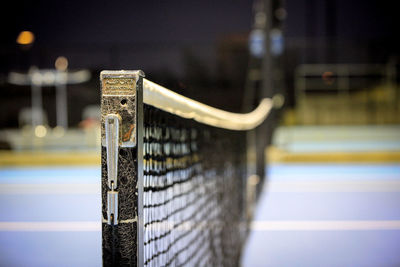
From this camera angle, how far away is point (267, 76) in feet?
20.4

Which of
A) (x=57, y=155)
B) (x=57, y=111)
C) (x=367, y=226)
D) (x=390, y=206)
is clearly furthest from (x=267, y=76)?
(x=57, y=111)

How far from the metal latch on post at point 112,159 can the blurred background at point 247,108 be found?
1.14ft

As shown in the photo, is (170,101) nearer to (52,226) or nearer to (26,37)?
(52,226)

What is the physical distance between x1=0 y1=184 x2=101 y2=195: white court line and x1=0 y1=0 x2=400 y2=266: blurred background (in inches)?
0.9

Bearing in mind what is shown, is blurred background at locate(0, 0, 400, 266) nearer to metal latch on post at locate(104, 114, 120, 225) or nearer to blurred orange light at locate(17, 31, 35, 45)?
blurred orange light at locate(17, 31, 35, 45)

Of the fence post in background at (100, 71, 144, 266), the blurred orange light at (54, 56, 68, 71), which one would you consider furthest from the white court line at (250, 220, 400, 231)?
the blurred orange light at (54, 56, 68, 71)

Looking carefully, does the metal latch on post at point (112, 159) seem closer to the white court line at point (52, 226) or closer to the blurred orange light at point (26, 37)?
the white court line at point (52, 226)

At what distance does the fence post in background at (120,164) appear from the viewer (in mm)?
800

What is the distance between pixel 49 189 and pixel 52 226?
2.18m

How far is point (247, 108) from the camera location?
8266 millimetres

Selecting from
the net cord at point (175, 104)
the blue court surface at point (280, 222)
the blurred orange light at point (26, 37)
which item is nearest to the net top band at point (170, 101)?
the net cord at point (175, 104)

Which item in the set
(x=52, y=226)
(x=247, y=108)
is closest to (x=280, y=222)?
(x=52, y=226)

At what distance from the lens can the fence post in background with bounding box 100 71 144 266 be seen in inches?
31.5

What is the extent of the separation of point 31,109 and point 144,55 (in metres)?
2.58
